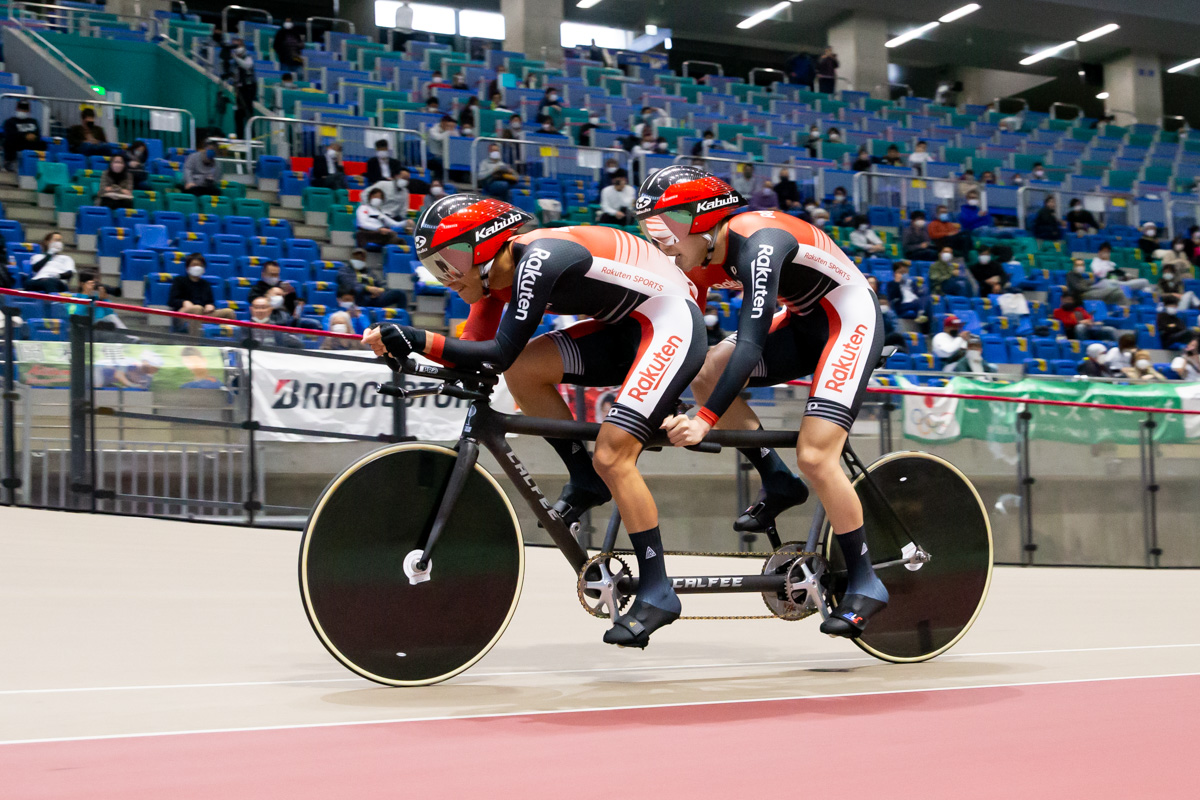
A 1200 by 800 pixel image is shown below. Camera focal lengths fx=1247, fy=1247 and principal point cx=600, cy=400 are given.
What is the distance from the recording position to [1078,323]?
1548 centimetres

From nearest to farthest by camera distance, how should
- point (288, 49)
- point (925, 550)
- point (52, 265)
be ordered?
point (925, 550), point (52, 265), point (288, 49)

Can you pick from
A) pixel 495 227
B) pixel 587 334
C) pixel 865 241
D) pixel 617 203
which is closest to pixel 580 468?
pixel 587 334

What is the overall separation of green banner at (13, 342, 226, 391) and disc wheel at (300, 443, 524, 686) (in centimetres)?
419

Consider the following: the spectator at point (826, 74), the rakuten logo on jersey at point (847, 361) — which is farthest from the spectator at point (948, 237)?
the rakuten logo on jersey at point (847, 361)

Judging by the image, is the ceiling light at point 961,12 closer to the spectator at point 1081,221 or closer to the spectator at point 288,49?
the spectator at point 1081,221

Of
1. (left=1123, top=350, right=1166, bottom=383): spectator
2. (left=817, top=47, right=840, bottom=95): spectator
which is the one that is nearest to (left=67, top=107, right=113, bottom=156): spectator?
(left=1123, top=350, right=1166, bottom=383): spectator

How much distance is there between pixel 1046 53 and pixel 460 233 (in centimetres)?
2898

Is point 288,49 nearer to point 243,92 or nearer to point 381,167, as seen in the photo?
point 243,92

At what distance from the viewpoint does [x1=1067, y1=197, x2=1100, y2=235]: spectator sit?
1917cm

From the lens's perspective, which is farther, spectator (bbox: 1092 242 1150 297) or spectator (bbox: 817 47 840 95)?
spectator (bbox: 817 47 840 95)

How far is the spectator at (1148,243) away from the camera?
62.6 feet

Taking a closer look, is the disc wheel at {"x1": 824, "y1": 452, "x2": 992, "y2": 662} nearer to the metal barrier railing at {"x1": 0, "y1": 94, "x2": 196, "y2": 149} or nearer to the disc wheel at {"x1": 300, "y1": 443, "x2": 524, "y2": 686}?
the disc wheel at {"x1": 300, "y1": 443, "x2": 524, "y2": 686}

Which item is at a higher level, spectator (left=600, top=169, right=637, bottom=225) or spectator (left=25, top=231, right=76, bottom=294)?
spectator (left=600, top=169, right=637, bottom=225)

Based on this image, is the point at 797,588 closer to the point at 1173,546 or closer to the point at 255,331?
the point at 255,331
